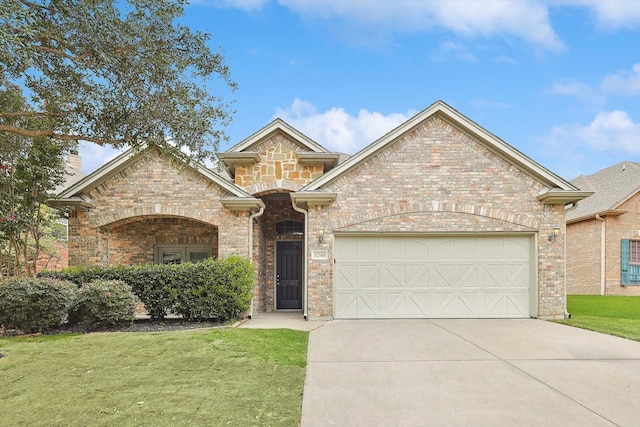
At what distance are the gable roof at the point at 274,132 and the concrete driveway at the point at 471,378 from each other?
607 centimetres

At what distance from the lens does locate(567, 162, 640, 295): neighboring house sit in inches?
707

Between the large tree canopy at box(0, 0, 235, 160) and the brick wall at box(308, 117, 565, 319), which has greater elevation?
the large tree canopy at box(0, 0, 235, 160)

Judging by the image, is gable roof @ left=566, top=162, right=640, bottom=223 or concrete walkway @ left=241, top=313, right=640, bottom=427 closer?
concrete walkway @ left=241, top=313, right=640, bottom=427

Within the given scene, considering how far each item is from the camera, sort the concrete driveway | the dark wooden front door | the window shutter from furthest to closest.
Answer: the window shutter
the dark wooden front door
the concrete driveway

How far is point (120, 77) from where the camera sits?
824 cm

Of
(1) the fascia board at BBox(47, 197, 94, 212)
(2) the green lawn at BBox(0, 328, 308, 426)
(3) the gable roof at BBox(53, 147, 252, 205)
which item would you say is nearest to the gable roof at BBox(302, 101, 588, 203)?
(3) the gable roof at BBox(53, 147, 252, 205)

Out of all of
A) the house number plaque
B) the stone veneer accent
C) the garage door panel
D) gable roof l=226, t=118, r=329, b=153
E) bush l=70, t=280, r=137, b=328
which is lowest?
the garage door panel

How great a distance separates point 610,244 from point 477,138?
11.0m

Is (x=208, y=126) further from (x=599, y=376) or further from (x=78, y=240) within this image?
(x=599, y=376)

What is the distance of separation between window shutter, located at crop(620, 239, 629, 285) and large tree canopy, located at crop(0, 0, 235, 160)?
1775 cm

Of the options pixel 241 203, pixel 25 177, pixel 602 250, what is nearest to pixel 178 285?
pixel 241 203

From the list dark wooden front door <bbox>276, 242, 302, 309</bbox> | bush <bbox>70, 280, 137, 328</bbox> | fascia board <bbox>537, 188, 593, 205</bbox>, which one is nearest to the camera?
bush <bbox>70, 280, 137, 328</bbox>

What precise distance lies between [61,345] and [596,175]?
2527 centimetres

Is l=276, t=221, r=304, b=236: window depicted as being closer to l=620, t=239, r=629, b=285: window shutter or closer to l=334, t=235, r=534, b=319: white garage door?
l=334, t=235, r=534, b=319: white garage door
